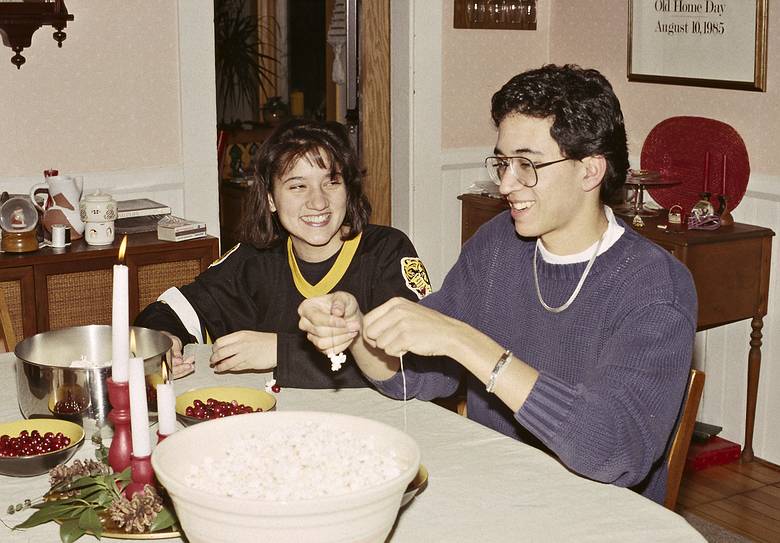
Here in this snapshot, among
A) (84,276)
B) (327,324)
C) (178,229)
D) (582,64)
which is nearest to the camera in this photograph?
(327,324)

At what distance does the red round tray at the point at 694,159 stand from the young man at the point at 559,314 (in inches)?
70.9

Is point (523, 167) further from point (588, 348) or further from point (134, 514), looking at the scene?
point (134, 514)

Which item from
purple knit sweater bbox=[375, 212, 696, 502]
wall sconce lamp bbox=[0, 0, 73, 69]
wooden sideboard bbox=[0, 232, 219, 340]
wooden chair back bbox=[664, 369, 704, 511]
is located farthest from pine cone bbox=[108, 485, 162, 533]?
wall sconce lamp bbox=[0, 0, 73, 69]

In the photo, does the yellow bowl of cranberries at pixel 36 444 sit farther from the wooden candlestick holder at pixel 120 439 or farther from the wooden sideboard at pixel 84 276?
the wooden sideboard at pixel 84 276

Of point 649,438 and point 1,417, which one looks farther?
point 1,417

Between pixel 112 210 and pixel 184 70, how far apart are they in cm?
69

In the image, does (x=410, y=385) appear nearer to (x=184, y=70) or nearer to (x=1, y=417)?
(x=1, y=417)

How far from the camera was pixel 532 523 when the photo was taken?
1484 mm

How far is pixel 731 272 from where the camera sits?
359 cm

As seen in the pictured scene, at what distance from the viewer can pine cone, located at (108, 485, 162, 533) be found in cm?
143

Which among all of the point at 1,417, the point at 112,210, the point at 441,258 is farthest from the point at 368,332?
the point at 441,258

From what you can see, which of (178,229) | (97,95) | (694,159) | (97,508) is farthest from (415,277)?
(97,95)

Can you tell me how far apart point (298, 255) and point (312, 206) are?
154mm

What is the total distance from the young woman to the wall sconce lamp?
4.75ft
